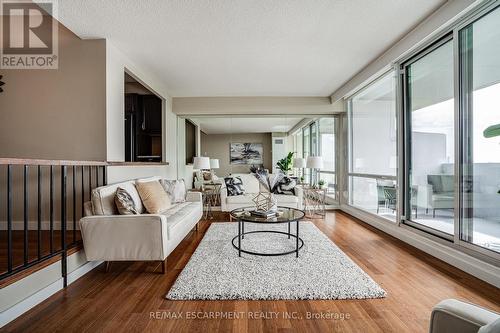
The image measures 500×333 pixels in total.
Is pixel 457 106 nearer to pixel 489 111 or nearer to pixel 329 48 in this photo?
pixel 489 111

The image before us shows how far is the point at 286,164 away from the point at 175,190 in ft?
9.10

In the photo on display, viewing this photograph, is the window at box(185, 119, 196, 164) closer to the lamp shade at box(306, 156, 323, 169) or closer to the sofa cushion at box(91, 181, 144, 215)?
the lamp shade at box(306, 156, 323, 169)

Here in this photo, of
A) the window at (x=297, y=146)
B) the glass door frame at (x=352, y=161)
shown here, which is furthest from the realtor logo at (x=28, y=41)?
the glass door frame at (x=352, y=161)

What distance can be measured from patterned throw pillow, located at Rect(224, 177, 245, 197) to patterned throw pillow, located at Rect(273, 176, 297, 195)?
28.4 inches

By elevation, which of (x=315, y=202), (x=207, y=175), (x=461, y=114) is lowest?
(x=315, y=202)

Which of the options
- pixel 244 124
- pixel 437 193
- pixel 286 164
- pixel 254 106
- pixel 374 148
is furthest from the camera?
pixel 286 164

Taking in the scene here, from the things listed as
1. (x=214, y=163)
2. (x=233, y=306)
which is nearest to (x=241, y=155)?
(x=214, y=163)

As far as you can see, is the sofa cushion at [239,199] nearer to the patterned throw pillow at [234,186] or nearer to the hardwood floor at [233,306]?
the patterned throw pillow at [234,186]

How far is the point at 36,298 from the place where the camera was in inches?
72.1

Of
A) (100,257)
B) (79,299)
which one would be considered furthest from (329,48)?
(79,299)

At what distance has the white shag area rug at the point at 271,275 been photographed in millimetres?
1934

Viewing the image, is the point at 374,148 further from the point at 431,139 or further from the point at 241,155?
the point at 241,155

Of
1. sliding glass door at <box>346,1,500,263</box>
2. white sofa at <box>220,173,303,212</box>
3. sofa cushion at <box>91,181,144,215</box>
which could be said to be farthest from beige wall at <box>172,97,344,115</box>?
sofa cushion at <box>91,181,144,215</box>

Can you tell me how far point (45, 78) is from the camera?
299 centimetres
